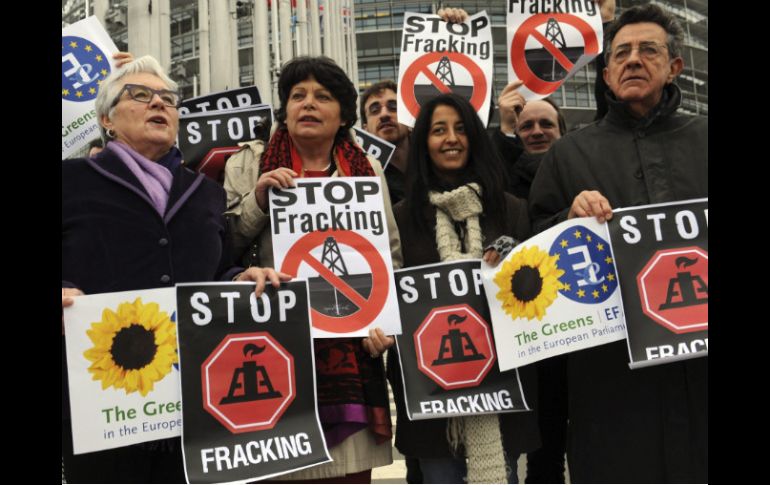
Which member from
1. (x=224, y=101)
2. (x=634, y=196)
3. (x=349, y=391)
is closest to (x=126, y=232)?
(x=349, y=391)

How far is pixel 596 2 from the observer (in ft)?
15.0

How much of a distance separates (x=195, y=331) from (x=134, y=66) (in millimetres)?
990

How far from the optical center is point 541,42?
15.1ft

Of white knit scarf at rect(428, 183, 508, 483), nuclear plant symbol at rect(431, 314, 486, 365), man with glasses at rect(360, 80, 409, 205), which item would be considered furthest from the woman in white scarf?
man with glasses at rect(360, 80, 409, 205)

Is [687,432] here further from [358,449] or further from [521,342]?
[358,449]

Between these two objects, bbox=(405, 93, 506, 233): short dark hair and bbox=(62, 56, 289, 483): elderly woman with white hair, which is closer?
bbox=(62, 56, 289, 483): elderly woman with white hair

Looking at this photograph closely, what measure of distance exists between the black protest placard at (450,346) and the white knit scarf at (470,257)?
0.07 meters

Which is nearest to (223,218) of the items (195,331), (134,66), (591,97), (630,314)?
(195,331)

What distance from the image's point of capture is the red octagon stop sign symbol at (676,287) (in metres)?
2.68

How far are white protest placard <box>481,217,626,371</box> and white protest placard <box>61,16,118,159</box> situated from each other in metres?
2.69

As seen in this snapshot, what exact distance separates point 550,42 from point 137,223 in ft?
9.60

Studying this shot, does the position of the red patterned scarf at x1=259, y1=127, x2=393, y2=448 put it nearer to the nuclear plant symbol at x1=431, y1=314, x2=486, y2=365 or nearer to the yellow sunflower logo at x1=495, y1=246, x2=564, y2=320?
the nuclear plant symbol at x1=431, y1=314, x2=486, y2=365

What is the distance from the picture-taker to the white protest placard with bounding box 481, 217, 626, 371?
2.76 meters

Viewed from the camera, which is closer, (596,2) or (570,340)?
(570,340)
